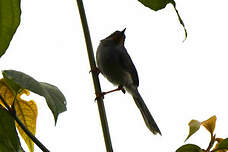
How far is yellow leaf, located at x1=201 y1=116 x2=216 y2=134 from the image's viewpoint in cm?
143

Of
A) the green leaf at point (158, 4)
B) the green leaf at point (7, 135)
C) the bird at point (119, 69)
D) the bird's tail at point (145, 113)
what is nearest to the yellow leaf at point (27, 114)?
the green leaf at point (7, 135)

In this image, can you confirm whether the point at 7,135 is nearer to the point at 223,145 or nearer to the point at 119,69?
the point at 223,145

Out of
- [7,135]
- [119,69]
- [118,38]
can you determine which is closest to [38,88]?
[7,135]

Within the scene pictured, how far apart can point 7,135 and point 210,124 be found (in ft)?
2.64

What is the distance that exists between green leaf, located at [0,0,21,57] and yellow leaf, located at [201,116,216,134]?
0.86 meters

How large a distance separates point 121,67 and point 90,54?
11.3 ft

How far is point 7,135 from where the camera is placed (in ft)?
3.67

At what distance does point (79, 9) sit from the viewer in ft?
3.97

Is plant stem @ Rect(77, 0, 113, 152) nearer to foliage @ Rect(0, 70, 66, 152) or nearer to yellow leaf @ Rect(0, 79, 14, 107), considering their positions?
foliage @ Rect(0, 70, 66, 152)

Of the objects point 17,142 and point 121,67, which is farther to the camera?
point 121,67

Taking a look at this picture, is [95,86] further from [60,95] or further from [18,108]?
[18,108]

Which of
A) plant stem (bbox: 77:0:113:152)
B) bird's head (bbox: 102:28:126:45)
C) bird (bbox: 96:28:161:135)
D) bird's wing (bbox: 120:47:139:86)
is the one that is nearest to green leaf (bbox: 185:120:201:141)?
plant stem (bbox: 77:0:113:152)

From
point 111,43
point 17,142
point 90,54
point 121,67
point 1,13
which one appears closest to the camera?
point 1,13

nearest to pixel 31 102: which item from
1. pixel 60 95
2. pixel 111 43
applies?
pixel 60 95
